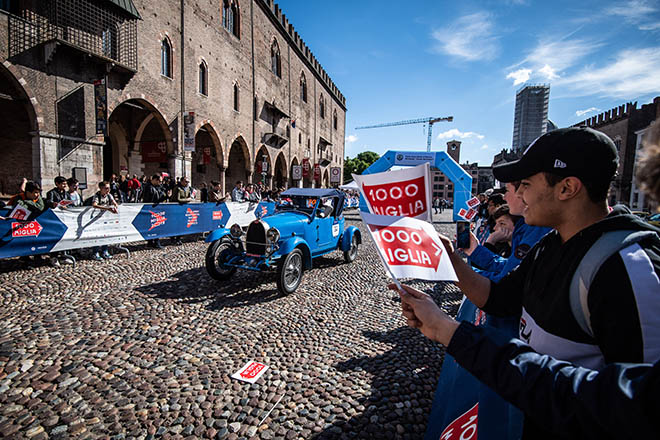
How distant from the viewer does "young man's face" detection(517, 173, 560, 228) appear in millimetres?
1200

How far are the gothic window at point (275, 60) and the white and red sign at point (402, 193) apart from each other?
27.2 metres

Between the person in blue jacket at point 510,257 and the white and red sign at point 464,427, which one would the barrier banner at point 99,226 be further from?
the white and red sign at point 464,427

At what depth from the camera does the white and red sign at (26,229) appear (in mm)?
5863

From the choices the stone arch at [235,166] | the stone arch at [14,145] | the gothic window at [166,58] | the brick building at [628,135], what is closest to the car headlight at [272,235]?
the stone arch at [14,145]

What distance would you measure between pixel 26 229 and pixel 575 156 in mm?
8227

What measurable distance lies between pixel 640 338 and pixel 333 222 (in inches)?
257

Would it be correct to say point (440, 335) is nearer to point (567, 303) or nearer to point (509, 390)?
point (509, 390)

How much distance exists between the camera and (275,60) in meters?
26.3

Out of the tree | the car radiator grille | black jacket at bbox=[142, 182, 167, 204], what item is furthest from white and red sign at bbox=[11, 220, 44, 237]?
the tree

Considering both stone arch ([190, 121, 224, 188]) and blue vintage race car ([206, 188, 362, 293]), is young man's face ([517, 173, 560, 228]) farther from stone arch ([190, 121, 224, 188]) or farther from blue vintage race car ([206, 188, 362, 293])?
stone arch ([190, 121, 224, 188])

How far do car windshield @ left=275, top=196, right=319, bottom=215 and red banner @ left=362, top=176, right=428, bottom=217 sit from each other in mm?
5338

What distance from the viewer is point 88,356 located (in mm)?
3191

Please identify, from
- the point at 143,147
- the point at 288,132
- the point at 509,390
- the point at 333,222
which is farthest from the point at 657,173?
the point at 288,132

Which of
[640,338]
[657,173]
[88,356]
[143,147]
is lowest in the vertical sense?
[88,356]
